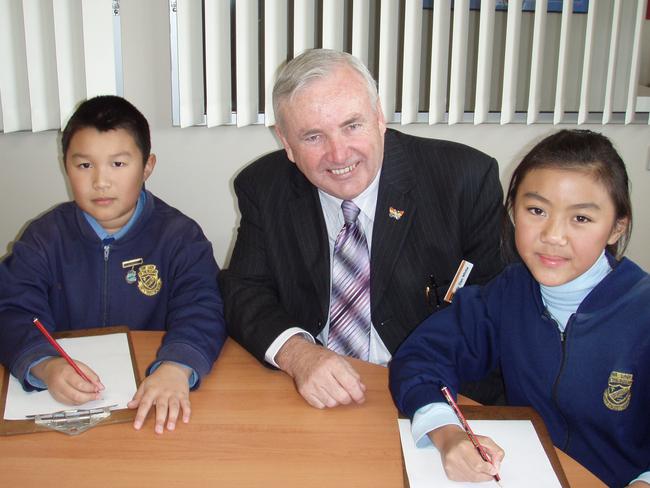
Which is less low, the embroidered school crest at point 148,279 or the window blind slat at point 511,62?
the window blind slat at point 511,62

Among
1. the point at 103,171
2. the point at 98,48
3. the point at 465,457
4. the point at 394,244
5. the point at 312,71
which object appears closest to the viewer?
the point at 465,457

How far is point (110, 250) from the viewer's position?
1837mm

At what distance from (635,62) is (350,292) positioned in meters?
1.87

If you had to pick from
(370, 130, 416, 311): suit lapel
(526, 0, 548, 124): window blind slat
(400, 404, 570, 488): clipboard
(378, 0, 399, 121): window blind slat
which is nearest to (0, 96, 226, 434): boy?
(370, 130, 416, 311): suit lapel

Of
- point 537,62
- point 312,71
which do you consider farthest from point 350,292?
point 537,62

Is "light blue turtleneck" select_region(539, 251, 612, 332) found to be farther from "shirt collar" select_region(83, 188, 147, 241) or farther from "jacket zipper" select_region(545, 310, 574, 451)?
"shirt collar" select_region(83, 188, 147, 241)

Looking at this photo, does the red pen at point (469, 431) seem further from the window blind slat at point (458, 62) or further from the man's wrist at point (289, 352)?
the window blind slat at point (458, 62)

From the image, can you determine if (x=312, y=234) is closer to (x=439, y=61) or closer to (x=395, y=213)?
(x=395, y=213)

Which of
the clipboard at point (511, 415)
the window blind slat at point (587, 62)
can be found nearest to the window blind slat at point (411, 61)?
the window blind slat at point (587, 62)

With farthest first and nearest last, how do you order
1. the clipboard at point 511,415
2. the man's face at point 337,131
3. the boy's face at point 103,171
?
the boy's face at point 103,171, the man's face at point 337,131, the clipboard at point 511,415

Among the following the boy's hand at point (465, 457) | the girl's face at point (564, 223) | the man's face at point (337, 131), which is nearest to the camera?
the boy's hand at point (465, 457)

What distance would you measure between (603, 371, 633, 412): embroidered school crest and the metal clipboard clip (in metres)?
0.94

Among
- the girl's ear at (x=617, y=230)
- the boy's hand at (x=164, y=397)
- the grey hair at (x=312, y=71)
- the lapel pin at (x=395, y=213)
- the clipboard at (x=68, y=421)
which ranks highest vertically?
the grey hair at (x=312, y=71)

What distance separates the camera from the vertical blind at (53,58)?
8.75 ft
